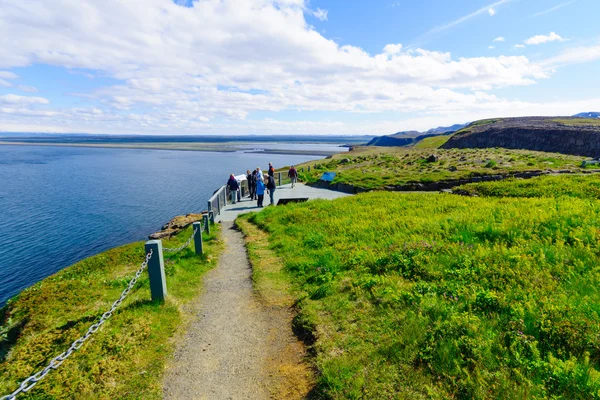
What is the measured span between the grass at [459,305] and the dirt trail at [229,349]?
2.60 ft

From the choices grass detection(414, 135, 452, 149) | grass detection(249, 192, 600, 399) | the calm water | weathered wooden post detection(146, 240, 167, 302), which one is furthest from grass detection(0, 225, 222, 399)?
grass detection(414, 135, 452, 149)

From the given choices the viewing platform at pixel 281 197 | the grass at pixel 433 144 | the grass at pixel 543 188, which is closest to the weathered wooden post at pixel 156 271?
the viewing platform at pixel 281 197

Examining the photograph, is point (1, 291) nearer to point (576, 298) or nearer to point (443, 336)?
point (443, 336)

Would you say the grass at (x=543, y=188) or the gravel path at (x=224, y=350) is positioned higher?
the grass at (x=543, y=188)

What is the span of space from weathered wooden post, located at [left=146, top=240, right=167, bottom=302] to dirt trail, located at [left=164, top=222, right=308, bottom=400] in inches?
37.4

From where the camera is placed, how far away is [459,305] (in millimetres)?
6176

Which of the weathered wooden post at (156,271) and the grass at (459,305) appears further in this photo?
the weathered wooden post at (156,271)

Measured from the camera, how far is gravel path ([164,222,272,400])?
5.24 meters

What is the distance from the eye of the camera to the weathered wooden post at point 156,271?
7383 millimetres

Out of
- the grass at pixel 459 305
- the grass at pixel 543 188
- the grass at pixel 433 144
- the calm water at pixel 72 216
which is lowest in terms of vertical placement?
the calm water at pixel 72 216

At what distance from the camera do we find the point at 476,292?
6.47 meters

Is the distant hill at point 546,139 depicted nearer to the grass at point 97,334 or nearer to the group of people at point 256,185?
the group of people at point 256,185

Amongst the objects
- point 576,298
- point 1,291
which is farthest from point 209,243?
point 1,291

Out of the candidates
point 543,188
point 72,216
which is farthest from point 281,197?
point 72,216
